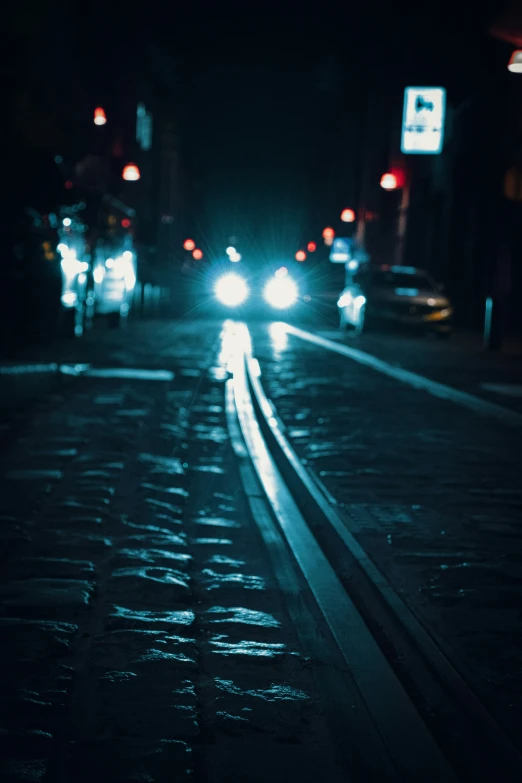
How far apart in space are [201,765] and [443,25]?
40.9m

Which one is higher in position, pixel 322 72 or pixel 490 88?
pixel 322 72

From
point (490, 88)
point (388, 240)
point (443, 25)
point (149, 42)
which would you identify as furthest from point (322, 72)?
point (490, 88)

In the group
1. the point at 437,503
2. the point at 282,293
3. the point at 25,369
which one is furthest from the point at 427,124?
the point at 437,503

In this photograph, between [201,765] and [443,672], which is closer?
[201,765]

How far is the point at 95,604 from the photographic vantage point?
15.0 ft

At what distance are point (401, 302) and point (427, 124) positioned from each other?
12.5m

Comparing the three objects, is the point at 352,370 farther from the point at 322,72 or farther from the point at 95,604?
the point at 322,72

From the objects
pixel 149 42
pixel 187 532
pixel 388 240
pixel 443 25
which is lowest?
pixel 187 532

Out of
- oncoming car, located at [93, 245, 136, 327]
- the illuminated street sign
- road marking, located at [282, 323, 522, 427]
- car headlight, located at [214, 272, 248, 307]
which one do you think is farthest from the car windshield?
the illuminated street sign

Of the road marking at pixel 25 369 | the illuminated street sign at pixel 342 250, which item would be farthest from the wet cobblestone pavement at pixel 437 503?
the illuminated street sign at pixel 342 250

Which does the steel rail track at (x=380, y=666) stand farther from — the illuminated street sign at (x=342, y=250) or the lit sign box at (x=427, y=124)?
the illuminated street sign at (x=342, y=250)

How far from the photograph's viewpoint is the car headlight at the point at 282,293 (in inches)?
1983

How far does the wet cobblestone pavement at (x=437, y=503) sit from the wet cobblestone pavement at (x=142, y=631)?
2.08 feet

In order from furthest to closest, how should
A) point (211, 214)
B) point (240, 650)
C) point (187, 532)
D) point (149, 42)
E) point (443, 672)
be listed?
point (211, 214) → point (149, 42) → point (187, 532) → point (240, 650) → point (443, 672)
